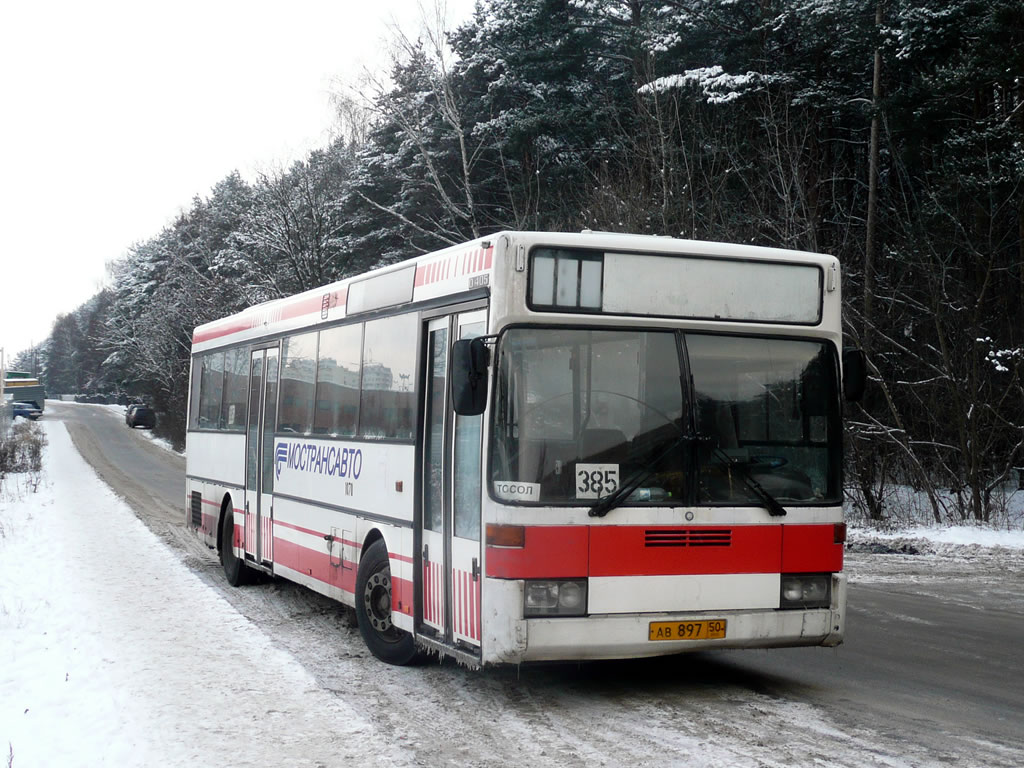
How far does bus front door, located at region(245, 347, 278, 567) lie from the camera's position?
41.2ft

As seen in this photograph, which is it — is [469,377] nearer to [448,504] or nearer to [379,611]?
[448,504]

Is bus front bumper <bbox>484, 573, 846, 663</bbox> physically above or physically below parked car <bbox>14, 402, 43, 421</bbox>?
below

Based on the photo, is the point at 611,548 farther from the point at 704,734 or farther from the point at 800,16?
the point at 800,16

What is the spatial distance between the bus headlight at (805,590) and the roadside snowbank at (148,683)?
8.91ft

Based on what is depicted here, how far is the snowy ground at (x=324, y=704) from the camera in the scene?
638cm

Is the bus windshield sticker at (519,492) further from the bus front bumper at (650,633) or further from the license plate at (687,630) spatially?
A: the license plate at (687,630)

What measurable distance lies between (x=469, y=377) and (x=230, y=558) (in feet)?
26.0

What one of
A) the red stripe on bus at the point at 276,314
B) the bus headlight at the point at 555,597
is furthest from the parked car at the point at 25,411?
the bus headlight at the point at 555,597

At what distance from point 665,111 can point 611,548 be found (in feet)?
73.8

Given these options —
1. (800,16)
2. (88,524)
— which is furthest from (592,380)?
(800,16)

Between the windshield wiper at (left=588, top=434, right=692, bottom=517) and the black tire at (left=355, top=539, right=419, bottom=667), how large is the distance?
7.67 ft

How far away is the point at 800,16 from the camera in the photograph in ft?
94.3

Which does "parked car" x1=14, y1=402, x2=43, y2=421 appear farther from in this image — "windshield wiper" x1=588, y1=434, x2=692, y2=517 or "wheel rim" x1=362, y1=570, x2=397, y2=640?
"windshield wiper" x1=588, y1=434, x2=692, y2=517

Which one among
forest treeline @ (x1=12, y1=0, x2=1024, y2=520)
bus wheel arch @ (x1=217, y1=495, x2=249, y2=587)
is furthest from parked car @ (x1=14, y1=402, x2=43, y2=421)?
bus wheel arch @ (x1=217, y1=495, x2=249, y2=587)
